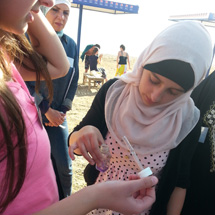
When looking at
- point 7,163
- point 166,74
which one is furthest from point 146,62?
point 7,163

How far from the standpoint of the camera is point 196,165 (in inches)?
41.3

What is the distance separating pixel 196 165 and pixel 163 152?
0.22m

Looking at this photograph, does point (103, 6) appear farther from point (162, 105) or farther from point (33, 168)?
point (33, 168)

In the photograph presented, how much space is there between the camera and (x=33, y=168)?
0.65 metres

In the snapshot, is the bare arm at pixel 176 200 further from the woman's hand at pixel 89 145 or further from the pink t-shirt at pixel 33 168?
the pink t-shirt at pixel 33 168

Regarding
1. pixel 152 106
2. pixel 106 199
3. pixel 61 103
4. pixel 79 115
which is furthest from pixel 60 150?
pixel 79 115

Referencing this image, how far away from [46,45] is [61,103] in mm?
1018

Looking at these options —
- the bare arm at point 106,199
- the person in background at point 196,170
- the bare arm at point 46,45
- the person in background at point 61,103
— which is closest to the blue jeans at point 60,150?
the person in background at point 61,103

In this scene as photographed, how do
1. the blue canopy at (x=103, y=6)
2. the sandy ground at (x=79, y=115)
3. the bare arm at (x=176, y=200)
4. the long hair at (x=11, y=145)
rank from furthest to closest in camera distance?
the blue canopy at (x=103, y=6) → the sandy ground at (x=79, y=115) → the bare arm at (x=176, y=200) → the long hair at (x=11, y=145)

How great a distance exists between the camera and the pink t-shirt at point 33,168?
63 cm

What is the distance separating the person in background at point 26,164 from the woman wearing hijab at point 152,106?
0.21m

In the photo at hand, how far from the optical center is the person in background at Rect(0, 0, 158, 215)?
1.87 feet

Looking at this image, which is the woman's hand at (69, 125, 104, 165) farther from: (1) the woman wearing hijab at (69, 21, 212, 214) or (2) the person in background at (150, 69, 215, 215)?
(2) the person in background at (150, 69, 215, 215)

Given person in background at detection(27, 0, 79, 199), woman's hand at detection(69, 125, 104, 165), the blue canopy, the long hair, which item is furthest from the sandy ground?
the long hair
